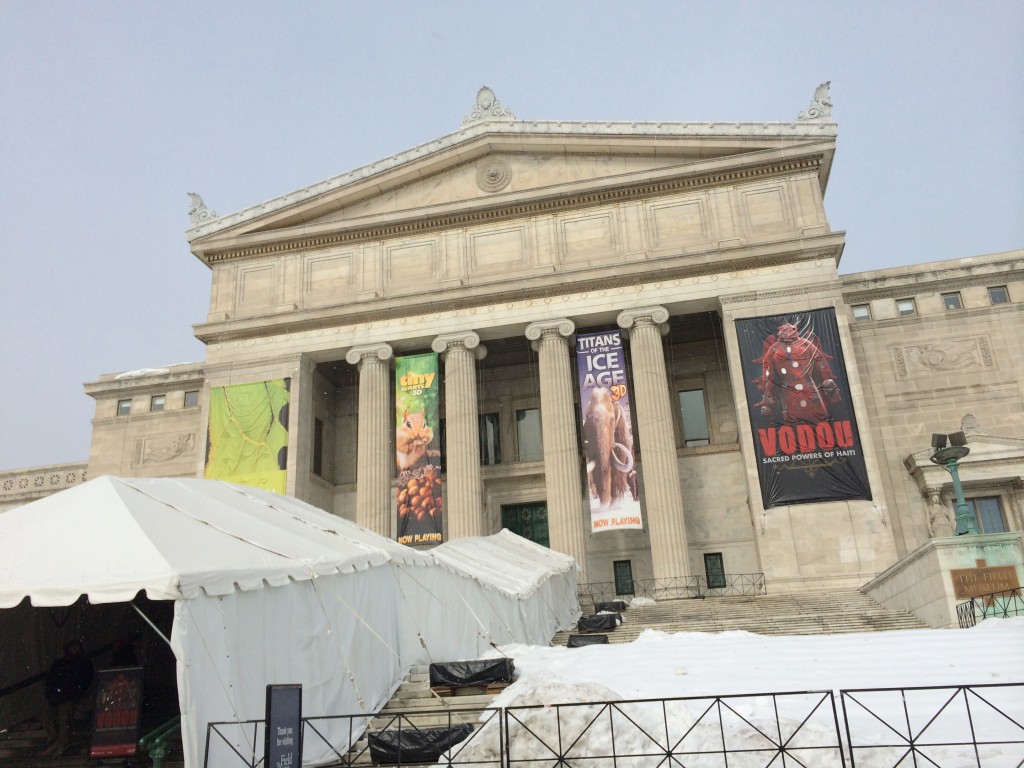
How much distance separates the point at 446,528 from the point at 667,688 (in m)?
20.8

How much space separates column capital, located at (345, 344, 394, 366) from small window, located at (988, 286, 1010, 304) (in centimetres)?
2205

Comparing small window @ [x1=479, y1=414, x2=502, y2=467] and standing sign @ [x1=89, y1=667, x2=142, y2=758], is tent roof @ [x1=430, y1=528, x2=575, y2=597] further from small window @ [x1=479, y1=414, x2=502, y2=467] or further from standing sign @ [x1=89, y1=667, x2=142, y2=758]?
small window @ [x1=479, y1=414, x2=502, y2=467]

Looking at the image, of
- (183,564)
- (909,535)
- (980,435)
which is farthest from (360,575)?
(980,435)

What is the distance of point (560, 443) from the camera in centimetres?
3038

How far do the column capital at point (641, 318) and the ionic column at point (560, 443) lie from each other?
6.02 feet

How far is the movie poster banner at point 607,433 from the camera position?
28234 millimetres

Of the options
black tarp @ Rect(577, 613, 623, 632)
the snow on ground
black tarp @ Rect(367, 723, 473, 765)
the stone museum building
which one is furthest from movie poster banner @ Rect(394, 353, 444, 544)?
black tarp @ Rect(367, 723, 473, 765)

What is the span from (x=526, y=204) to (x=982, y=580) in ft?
69.0

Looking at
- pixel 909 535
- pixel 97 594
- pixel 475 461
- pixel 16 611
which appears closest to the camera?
pixel 97 594

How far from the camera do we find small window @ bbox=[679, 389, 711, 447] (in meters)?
33.5

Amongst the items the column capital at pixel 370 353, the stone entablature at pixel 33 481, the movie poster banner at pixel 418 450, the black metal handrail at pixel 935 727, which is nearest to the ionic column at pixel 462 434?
the movie poster banner at pixel 418 450

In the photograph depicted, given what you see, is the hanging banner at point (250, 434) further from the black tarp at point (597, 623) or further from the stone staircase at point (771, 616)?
the stone staircase at point (771, 616)

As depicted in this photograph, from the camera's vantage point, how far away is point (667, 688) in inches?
465

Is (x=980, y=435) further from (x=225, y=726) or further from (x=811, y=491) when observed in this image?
(x=225, y=726)
